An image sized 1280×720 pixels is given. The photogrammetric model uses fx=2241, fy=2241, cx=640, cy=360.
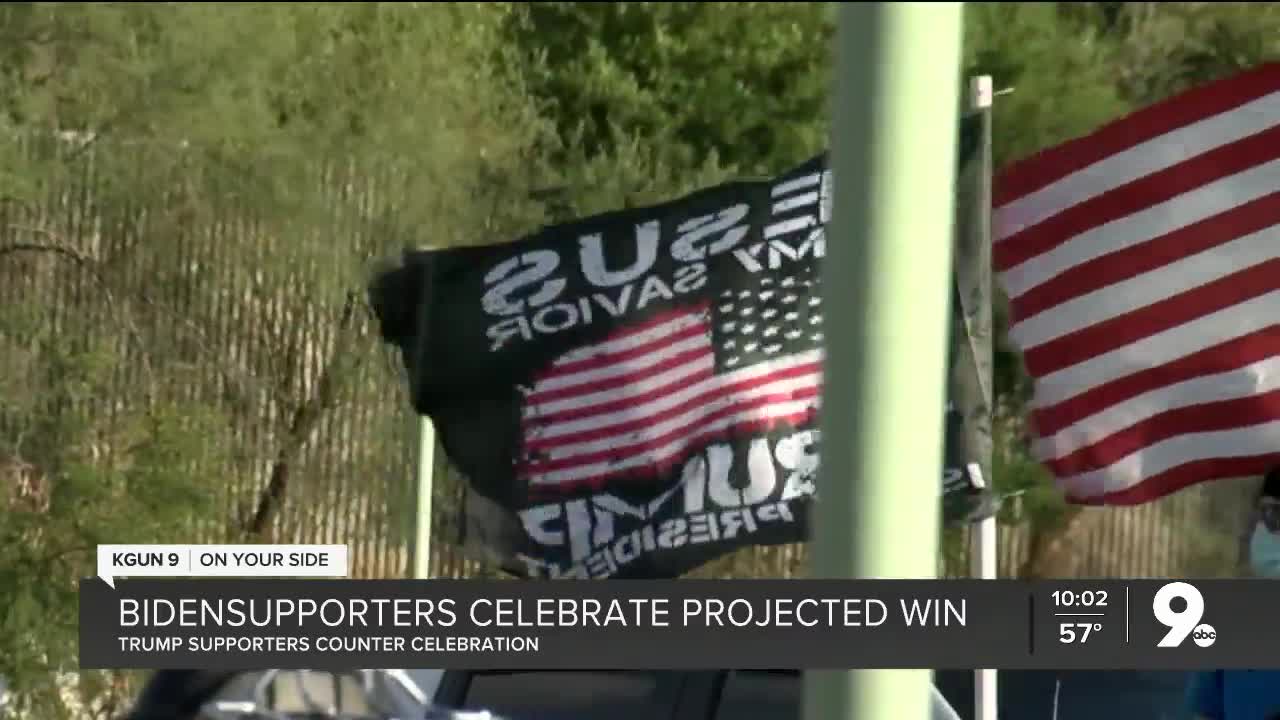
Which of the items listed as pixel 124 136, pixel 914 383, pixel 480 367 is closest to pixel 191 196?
pixel 124 136

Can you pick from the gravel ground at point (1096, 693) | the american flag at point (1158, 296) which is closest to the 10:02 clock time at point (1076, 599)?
the american flag at point (1158, 296)

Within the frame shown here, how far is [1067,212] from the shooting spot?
7199 mm

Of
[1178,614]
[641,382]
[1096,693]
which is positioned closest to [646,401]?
[641,382]

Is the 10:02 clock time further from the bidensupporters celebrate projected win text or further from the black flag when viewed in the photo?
the black flag

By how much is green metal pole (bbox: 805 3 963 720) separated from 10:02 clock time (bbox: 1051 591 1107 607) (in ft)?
5.67

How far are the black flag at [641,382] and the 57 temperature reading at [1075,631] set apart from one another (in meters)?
1.38

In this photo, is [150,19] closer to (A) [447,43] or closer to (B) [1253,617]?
(A) [447,43]

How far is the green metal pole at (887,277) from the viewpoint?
4242 millimetres

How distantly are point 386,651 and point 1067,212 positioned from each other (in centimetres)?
269

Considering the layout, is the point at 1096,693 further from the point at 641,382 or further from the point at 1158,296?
the point at 641,382

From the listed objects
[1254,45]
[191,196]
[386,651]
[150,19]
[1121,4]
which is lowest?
[386,651]

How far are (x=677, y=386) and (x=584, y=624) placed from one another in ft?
6.38

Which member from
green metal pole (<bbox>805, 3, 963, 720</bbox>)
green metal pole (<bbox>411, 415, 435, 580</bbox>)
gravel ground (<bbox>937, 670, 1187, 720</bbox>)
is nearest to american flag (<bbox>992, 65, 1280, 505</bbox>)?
gravel ground (<bbox>937, 670, 1187, 720</bbox>)

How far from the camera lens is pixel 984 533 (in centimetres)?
767
